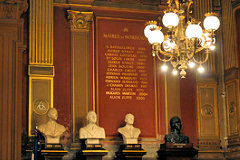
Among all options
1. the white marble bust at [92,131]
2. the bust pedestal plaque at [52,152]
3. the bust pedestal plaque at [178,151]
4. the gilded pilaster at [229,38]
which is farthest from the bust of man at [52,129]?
the gilded pilaster at [229,38]

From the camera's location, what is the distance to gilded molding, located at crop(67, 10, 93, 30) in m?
13.1

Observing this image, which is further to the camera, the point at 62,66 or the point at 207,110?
the point at 207,110

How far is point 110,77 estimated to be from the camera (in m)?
13.2

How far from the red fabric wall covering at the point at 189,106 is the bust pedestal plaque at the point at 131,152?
1748 millimetres

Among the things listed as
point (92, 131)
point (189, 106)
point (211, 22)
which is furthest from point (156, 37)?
point (189, 106)

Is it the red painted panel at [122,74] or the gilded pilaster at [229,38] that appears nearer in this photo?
the red painted panel at [122,74]

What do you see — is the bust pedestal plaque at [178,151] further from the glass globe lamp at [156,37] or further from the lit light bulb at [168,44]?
the glass globe lamp at [156,37]

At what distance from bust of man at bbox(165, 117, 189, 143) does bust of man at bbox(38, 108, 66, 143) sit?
2.61 meters

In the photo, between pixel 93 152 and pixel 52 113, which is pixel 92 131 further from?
pixel 52 113

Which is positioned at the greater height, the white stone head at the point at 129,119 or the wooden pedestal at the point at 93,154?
the white stone head at the point at 129,119

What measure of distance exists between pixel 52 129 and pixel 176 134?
3.07m

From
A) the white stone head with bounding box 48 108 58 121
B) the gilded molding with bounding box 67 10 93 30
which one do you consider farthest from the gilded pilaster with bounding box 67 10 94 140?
the white stone head with bounding box 48 108 58 121

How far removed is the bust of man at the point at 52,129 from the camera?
459 inches

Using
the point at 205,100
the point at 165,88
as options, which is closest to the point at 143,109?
the point at 165,88
